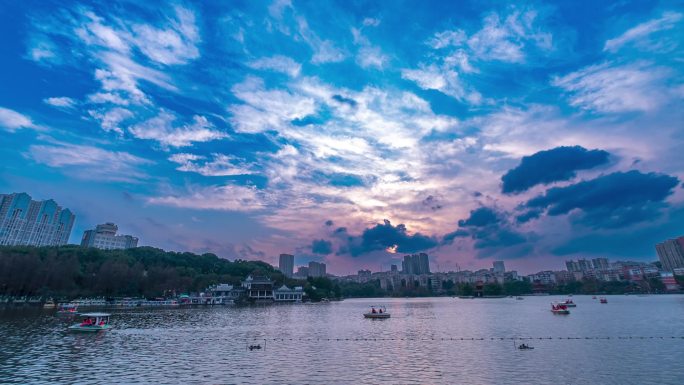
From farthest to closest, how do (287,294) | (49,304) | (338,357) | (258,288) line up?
(287,294) → (258,288) → (49,304) → (338,357)

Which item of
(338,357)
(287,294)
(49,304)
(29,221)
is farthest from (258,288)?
(29,221)

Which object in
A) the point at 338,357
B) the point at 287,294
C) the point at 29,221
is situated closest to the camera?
the point at 338,357

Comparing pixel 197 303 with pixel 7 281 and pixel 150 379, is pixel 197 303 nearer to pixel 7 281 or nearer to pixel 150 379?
pixel 7 281

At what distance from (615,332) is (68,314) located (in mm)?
81223

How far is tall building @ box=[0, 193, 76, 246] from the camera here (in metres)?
169

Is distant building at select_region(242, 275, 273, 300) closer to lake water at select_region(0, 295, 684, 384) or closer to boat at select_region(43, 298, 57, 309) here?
boat at select_region(43, 298, 57, 309)

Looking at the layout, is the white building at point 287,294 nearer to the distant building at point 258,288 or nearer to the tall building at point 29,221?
the distant building at point 258,288

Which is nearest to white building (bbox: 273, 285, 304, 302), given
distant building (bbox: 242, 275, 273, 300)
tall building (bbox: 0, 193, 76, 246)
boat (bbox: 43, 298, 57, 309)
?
distant building (bbox: 242, 275, 273, 300)

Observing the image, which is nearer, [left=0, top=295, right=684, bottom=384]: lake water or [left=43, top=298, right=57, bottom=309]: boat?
[left=0, top=295, right=684, bottom=384]: lake water

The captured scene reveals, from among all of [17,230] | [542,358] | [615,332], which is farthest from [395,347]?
[17,230]

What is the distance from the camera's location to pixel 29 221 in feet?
587

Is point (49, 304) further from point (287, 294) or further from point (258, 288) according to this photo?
point (287, 294)

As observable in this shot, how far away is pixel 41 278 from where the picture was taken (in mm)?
81562

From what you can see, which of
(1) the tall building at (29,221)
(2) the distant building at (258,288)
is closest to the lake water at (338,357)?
(2) the distant building at (258,288)
